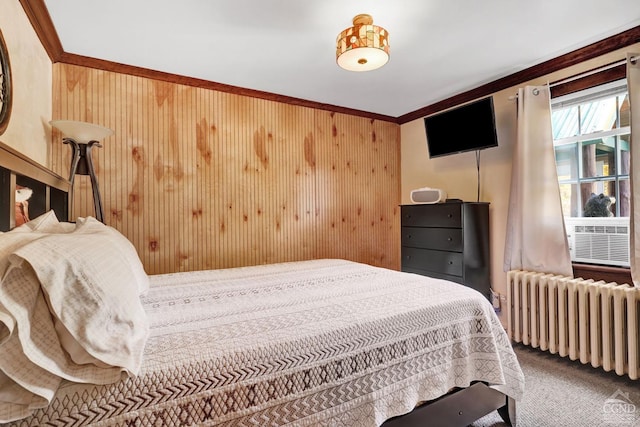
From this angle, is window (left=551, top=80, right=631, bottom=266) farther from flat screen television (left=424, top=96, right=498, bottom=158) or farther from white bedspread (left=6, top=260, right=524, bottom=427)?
white bedspread (left=6, top=260, right=524, bottom=427)

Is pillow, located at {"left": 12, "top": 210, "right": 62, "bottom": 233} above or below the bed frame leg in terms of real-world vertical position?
above

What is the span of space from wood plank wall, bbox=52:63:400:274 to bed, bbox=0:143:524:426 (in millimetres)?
998

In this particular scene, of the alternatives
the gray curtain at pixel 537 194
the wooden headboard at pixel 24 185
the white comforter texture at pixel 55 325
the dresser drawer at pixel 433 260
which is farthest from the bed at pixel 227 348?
the gray curtain at pixel 537 194

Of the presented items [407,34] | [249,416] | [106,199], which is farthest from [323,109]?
[249,416]

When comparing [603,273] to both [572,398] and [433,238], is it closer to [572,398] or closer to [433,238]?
[572,398]

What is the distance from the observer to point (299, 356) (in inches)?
41.8

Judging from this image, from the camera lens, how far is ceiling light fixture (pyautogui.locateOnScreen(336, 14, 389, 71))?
1.72m

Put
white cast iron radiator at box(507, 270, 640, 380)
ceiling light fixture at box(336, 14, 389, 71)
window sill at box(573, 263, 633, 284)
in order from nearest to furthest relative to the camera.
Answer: ceiling light fixture at box(336, 14, 389, 71)
white cast iron radiator at box(507, 270, 640, 380)
window sill at box(573, 263, 633, 284)

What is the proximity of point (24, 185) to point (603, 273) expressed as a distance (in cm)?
365

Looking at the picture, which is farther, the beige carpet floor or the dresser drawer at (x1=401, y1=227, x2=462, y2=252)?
the dresser drawer at (x1=401, y1=227, x2=462, y2=252)

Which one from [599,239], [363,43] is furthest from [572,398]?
[363,43]

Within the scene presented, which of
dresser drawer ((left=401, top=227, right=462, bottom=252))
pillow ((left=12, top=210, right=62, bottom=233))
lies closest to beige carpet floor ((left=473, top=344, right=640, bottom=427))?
dresser drawer ((left=401, top=227, right=462, bottom=252))

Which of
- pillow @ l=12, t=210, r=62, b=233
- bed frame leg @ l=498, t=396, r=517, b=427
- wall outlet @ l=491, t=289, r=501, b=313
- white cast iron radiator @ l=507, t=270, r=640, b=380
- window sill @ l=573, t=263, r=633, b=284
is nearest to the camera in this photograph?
pillow @ l=12, t=210, r=62, b=233

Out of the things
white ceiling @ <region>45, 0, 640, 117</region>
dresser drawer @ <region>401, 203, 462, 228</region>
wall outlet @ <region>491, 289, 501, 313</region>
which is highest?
white ceiling @ <region>45, 0, 640, 117</region>
